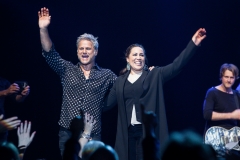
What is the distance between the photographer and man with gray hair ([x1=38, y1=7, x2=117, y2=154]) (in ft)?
16.7

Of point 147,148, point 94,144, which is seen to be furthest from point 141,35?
point 147,148

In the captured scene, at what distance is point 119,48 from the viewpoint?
694 cm

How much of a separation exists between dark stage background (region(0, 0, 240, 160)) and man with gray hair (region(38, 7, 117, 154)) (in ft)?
4.96

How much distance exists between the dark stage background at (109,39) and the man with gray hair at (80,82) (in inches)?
59.5

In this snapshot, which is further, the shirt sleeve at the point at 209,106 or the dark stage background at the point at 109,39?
the dark stage background at the point at 109,39

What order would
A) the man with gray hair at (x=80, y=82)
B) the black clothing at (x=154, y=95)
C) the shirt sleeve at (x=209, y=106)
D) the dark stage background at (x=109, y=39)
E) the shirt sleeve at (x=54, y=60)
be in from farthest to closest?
1. the dark stage background at (x=109, y=39)
2. the shirt sleeve at (x=209, y=106)
3. the shirt sleeve at (x=54, y=60)
4. the man with gray hair at (x=80, y=82)
5. the black clothing at (x=154, y=95)

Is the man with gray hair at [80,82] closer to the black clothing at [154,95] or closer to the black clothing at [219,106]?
the black clothing at [154,95]

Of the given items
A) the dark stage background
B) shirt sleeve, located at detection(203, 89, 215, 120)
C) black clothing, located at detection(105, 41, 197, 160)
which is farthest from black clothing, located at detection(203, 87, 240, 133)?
the dark stage background

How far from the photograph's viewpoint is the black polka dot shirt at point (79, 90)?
5086 millimetres

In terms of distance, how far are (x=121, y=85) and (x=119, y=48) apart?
191cm

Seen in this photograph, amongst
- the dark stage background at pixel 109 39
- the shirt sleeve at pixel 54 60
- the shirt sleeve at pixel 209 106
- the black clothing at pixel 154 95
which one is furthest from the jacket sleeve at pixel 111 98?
the dark stage background at pixel 109 39

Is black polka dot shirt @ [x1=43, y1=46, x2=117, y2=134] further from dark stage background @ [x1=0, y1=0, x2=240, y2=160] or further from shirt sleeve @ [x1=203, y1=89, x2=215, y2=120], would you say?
dark stage background @ [x1=0, y1=0, x2=240, y2=160]

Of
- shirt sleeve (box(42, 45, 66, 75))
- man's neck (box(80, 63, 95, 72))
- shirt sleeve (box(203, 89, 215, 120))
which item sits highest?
shirt sleeve (box(42, 45, 66, 75))

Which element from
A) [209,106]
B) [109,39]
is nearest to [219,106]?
[209,106]
